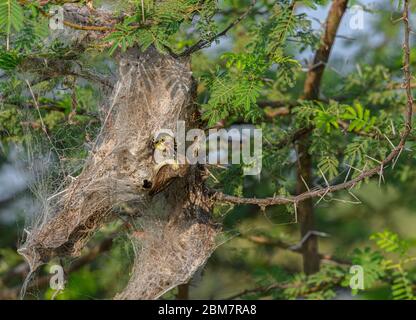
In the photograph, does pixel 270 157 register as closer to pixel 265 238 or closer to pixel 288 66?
pixel 288 66

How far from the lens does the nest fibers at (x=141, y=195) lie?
9.66 ft

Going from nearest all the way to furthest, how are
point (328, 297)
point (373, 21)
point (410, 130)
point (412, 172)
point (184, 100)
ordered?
1. point (410, 130)
2. point (184, 100)
3. point (328, 297)
4. point (412, 172)
5. point (373, 21)

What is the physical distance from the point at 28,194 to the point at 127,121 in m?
0.69

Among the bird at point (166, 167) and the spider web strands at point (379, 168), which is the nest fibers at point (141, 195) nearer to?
the bird at point (166, 167)

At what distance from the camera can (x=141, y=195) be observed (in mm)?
2959

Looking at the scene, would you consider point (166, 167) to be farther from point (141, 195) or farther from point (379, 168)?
point (379, 168)

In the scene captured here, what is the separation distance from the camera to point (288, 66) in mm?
3521

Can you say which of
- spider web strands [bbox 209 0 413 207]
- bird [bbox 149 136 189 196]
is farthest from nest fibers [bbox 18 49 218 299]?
spider web strands [bbox 209 0 413 207]

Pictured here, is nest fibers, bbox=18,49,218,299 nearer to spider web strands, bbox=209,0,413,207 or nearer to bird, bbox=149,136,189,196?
bird, bbox=149,136,189,196

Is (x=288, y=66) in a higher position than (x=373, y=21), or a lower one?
lower

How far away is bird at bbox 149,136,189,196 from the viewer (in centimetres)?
281

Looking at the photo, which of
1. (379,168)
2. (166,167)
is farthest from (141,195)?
(379,168)
